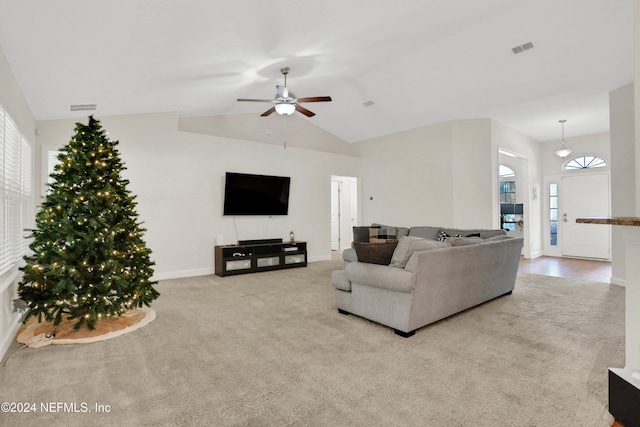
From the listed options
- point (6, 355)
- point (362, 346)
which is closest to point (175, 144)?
point (6, 355)

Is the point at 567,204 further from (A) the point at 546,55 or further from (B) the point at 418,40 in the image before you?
(B) the point at 418,40

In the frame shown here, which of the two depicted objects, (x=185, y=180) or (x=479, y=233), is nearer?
(x=479, y=233)

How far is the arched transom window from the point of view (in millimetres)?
7456

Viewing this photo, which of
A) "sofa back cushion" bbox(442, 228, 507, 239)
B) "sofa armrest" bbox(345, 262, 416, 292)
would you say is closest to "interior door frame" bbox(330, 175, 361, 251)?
"sofa back cushion" bbox(442, 228, 507, 239)

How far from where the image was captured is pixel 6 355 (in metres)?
2.60

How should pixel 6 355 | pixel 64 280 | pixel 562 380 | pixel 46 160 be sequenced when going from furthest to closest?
pixel 46 160
pixel 64 280
pixel 6 355
pixel 562 380

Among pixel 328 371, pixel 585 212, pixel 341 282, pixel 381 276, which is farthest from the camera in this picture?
pixel 585 212

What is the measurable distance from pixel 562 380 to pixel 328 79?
4.95 m

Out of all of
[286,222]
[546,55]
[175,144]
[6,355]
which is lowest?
[6,355]

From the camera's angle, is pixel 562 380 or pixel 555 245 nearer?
pixel 562 380

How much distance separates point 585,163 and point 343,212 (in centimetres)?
605

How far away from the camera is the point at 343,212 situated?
976 centimetres

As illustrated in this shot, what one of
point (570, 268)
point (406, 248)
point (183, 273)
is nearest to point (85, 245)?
point (183, 273)

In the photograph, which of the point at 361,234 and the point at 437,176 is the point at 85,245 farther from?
the point at 437,176
